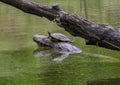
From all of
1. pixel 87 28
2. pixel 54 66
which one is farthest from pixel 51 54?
pixel 87 28

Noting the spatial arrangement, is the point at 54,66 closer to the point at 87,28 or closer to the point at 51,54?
the point at 51,54

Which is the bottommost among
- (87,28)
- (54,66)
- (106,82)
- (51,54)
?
(51,54)

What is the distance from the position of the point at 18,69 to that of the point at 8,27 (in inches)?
370

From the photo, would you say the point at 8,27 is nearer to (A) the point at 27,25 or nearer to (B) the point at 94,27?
(A) the point at 27,25

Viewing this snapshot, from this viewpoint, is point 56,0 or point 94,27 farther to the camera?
point 56,0

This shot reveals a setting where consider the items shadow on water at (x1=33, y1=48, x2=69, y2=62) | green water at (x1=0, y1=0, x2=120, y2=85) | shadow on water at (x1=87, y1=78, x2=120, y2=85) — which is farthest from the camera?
shadow on water at (x1=33, y1=48, x2=69, y2=62)

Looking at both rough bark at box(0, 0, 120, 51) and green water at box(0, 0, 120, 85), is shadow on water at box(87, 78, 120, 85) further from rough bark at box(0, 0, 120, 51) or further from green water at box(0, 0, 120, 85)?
rough bark at box(0, 0, 120, 51)

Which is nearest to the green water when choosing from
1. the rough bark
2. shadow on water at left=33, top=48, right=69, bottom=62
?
shadow on water at left=33, top=48, right=69, bottom=62

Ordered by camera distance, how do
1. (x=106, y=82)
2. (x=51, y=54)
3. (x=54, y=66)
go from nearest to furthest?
(x=106, y=82) → (x=54, y=66) → (x=51, y=54)

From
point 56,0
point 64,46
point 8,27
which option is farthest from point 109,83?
point 56,0

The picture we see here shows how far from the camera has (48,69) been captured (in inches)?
412

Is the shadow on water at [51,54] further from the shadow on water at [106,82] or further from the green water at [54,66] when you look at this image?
the shadow on water at [106,82]

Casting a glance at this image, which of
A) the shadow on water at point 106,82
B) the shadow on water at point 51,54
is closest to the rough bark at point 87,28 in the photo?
the shadow on water at point 106,82

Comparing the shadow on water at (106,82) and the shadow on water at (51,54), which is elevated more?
the shadow on water at (106,82)
